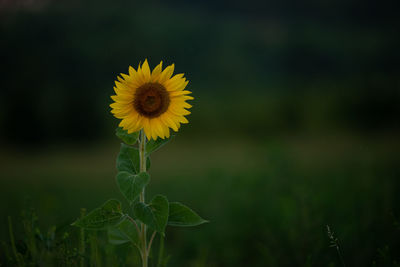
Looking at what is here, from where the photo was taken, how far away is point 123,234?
1.33m

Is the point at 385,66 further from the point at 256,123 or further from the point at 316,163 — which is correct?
the point at 316,163

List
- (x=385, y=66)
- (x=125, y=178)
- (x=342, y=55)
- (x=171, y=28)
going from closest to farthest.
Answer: (x=125, y=178), (x=385, y=66), (x=342, y=55), (x=171, y=28)

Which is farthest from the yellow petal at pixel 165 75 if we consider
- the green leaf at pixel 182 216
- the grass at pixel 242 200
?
the grass at pixel 242 200

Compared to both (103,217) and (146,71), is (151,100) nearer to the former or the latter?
(146,71)

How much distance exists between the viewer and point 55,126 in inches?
214

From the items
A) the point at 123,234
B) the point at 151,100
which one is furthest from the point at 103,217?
the point at 151,100

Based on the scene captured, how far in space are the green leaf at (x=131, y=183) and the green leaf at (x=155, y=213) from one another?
2.8 inches

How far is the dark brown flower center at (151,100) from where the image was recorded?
126 centimetres

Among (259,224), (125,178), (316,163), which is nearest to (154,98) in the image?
(125,178)

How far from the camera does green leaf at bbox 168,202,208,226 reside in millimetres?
1226

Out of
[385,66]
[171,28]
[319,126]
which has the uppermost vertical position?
[171,28]

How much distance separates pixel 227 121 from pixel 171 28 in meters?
2.52

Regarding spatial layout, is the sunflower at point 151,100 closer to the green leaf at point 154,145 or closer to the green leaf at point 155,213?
the green leaf at point 154,145

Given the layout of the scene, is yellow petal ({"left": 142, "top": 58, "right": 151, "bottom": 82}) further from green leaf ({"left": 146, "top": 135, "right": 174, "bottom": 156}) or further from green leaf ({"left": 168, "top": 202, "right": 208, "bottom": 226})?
green leaf ({"left": 168, "top": 202, "right": 208, "bottom": 226})
